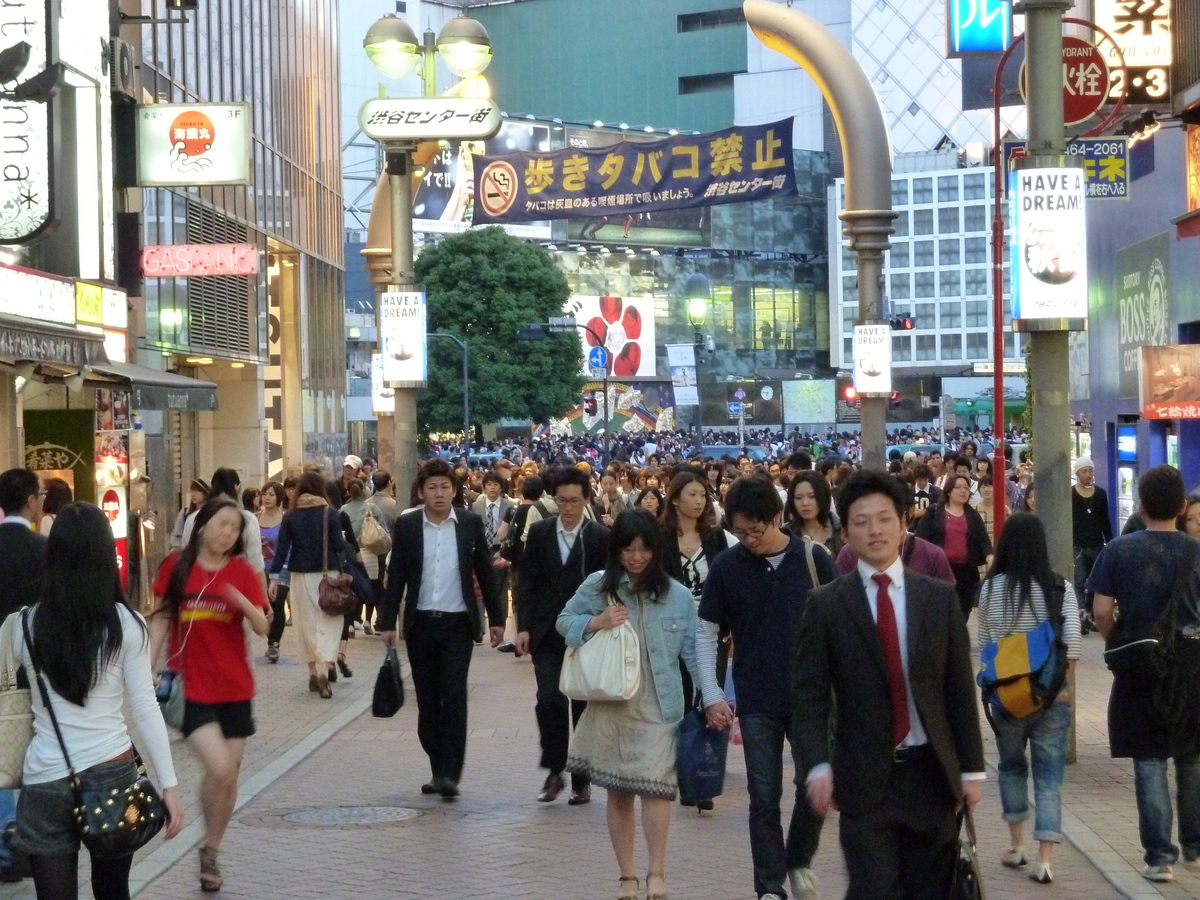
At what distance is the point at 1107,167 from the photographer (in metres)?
18.2

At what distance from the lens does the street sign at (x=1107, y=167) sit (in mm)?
17938

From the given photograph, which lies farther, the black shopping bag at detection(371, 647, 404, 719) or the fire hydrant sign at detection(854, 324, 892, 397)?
the fire hydrant sign at detection(854, 324, 892, 397)

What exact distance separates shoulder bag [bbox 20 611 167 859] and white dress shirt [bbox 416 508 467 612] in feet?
15.1

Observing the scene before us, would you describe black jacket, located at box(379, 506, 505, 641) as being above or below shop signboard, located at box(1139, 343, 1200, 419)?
below

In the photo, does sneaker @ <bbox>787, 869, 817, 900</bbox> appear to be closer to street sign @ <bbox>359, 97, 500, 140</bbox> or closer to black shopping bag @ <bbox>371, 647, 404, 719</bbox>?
black shopping bag @ <bbox>371, 647, 404, 719</bbox>

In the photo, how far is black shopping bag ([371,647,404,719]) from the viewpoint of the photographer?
9836 mm

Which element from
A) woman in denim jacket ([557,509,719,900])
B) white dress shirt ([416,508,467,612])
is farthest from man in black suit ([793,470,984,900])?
white dress shirt ([416,508,467,612])

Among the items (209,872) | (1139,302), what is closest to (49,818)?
(209,872)

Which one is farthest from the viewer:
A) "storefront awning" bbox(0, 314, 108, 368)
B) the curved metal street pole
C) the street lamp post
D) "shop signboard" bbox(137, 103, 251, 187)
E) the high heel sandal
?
the street lamp post

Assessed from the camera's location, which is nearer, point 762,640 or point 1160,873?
point 762,640

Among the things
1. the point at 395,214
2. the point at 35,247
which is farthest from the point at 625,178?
the point at 35,247

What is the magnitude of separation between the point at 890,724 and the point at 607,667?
7.61ft

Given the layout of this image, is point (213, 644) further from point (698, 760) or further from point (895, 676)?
point (895, 676)

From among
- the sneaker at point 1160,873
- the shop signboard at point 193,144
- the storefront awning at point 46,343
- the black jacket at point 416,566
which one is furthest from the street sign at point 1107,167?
the sneaker at point 1160,873
